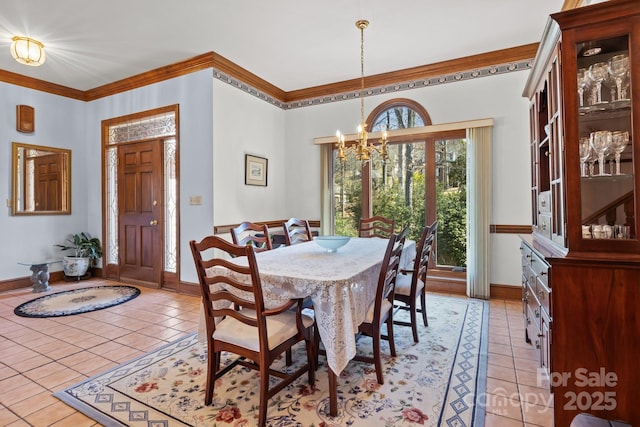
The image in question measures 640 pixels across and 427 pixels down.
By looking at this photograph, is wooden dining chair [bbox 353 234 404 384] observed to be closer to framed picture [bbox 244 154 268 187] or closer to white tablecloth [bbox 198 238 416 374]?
white tablecloth [bbox 198 238 416 374]

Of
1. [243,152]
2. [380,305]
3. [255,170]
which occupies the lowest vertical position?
[380,305]

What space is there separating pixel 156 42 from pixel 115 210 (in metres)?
2.64

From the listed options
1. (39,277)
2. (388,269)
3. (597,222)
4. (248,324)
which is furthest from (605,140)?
(39,277)

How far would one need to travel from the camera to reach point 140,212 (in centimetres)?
462

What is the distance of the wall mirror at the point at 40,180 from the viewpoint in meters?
4.38

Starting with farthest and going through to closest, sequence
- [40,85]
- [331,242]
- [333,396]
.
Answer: [40,85] → [331,242] → [333,396]

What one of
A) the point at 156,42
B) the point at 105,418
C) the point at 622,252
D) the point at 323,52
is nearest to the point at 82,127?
the point at 156,42

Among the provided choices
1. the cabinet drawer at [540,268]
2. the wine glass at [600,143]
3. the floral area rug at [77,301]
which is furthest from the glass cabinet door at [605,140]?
the floral area rug at [77,301]

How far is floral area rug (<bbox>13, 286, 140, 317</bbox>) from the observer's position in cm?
346

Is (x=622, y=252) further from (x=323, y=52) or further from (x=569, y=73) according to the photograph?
(x=323, y=52)

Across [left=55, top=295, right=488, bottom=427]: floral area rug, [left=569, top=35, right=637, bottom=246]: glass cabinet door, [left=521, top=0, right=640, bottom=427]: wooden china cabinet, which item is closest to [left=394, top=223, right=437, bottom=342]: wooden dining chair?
[left=55, top=295, right=488, bottom=427]: floral area rug

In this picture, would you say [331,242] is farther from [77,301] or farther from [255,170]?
[77,301]

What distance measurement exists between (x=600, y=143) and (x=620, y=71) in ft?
1.18

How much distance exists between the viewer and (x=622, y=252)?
1545mm
